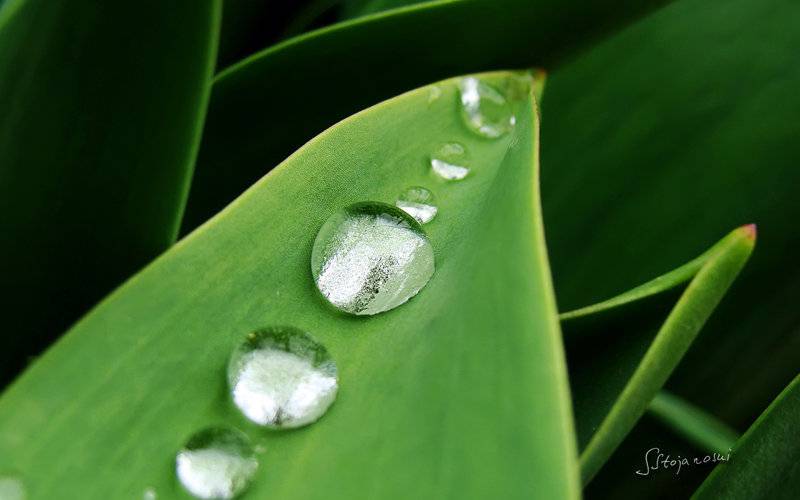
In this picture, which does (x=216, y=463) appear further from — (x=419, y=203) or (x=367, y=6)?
(x=367, y=6)

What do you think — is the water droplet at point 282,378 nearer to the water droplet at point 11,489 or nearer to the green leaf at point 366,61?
the water droplet at point 11,489

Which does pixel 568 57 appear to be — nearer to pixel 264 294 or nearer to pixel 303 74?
pixel 303 74

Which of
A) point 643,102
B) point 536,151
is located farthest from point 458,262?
point 643,102

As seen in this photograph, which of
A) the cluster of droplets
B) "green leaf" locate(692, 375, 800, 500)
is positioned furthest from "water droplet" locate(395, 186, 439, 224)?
"green leaf" locate(692, 375, 800, 500)

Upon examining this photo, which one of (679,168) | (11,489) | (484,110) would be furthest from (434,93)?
(679,168)

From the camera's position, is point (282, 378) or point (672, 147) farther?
point (672, 147)

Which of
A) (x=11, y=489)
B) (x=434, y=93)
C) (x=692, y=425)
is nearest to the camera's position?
(x=11, y=489)

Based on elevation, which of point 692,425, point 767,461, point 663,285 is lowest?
point 692,425

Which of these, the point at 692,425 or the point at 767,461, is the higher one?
the point at 767,461

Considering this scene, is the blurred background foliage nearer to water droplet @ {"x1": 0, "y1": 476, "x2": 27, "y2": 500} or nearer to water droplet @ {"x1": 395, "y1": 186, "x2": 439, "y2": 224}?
water droplet @ {"x1": 395, "y1": 186, "x2": 439, "y2": 224}
